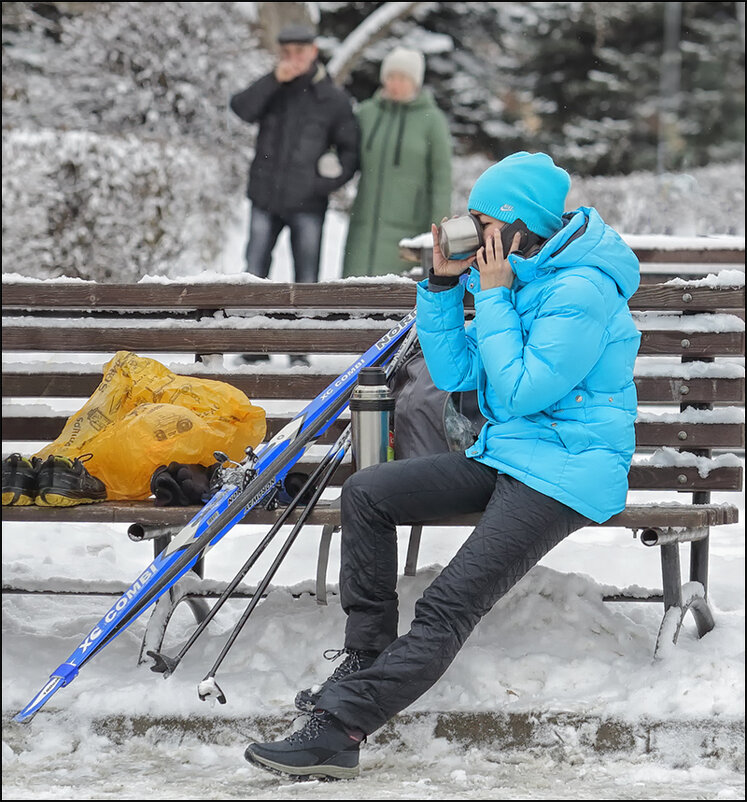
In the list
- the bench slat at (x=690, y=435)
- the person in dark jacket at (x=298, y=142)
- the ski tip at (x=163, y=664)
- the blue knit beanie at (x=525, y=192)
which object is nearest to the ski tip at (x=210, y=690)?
the ski tip at (x=163, y=664)

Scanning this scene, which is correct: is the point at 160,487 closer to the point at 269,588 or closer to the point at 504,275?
the point at 269,588

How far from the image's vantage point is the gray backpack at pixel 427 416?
377 centimetres

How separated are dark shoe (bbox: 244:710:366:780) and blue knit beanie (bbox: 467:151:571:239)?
1515 mm

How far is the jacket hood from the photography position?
11.4 feet

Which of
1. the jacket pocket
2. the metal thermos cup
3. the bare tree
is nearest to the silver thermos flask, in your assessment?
the metal thermos cup

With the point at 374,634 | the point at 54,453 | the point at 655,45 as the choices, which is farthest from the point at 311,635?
the point at 655,45

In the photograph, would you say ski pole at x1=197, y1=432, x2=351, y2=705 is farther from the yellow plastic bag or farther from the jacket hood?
the jacket hood

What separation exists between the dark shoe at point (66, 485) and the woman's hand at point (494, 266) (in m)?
1.37

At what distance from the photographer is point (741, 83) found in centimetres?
2472

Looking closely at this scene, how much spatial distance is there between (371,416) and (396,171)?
3.87m

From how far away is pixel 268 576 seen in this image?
143 inches

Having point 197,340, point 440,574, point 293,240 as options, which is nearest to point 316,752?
point 440,574

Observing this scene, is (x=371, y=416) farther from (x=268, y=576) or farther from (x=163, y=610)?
(x=163, y=610)

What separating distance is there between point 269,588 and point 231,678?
0.58 meters
